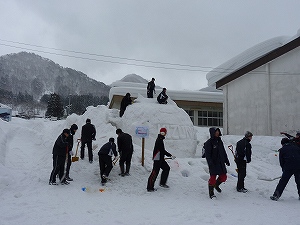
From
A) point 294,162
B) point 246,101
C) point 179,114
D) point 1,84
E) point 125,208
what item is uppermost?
point 1,84

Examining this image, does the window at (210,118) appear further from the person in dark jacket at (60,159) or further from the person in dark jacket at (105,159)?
the person in dark jacket at (60,159)

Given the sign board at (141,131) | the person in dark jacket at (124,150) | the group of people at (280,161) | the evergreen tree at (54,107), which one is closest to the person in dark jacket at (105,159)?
the person in dark jacket at (124,150)

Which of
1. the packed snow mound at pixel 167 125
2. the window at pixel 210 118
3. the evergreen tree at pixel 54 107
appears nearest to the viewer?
the packed snow mound at pixel 167 125

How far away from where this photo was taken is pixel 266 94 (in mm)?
15398

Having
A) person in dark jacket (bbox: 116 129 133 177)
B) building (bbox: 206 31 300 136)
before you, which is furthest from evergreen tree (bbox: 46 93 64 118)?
person in dark jacket (bbox: 116 129 133 177)

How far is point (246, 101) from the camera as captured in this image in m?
17.2

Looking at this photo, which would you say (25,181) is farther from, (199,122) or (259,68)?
(199,122)

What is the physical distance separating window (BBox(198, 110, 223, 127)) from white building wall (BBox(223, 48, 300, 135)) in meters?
8.58

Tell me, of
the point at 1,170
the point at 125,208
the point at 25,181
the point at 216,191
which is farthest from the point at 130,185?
the point at 1,170

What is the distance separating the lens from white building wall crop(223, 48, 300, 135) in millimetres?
13797

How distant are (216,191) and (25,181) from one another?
16.6 feet

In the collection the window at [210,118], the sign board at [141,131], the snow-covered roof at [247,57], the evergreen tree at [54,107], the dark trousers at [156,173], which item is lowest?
the dark trousers at [156,173]

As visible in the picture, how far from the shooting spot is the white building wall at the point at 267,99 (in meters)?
13.8

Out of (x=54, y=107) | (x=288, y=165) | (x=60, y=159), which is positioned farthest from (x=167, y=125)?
→ (x=54, y=107)
